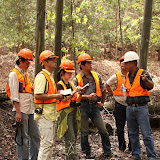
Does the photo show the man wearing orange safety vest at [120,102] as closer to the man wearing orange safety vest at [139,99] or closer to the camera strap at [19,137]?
the man wearing orange safety vest at [139,99]

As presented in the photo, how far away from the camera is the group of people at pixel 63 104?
410 centimetres

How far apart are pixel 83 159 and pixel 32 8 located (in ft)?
60.0

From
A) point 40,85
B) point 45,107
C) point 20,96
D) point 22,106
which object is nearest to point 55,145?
point 22,106

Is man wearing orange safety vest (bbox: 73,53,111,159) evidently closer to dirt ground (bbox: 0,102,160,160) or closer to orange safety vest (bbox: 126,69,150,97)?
dirt ground (bbox: 0,102,160,160)

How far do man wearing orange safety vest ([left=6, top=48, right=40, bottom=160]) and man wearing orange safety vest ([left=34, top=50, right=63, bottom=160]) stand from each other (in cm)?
45

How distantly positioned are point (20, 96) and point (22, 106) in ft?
0.66

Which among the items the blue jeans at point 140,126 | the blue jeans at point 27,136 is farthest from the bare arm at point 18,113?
the blue jeans at point 140,126

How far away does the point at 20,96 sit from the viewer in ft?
14.6

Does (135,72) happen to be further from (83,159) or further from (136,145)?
(83,159)

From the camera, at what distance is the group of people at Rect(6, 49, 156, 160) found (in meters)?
4.10

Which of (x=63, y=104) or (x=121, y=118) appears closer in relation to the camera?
(x=63, y=104)

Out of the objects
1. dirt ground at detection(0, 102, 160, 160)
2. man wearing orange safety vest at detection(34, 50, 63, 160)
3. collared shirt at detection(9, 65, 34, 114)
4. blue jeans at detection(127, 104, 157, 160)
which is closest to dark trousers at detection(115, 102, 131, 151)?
dirt ground at detection(0, 102, 160, 160)

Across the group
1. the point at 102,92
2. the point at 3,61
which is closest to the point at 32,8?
the point at 3,61

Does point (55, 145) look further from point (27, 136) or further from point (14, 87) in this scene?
point (14, 87)
